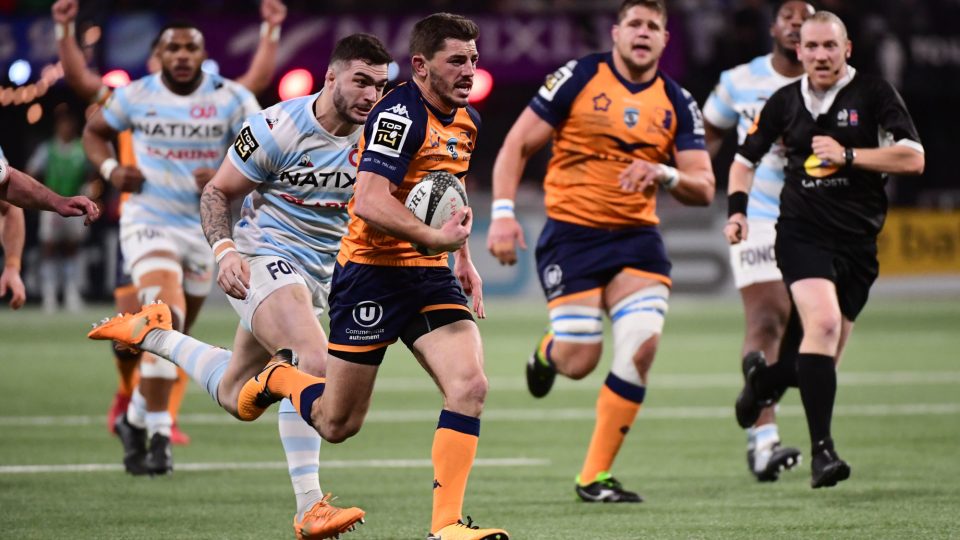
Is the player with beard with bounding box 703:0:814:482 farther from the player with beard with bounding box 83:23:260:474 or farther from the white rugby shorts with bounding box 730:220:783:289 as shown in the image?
the player with beard with bounding box 83:23:260:474

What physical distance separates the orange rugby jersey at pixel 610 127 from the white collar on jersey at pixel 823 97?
587mm

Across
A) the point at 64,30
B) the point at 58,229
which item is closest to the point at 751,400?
the point at 64,30

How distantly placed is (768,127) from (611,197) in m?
0.93

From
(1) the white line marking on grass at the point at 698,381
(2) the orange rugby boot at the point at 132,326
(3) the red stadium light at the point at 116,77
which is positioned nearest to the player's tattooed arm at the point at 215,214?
(2) the orange rugby boot at the point at 132,326

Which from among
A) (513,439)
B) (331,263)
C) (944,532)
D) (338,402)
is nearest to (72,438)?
(513,439)

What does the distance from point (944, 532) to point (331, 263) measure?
10.2 feet

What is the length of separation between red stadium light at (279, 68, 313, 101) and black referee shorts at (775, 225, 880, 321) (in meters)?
17.0

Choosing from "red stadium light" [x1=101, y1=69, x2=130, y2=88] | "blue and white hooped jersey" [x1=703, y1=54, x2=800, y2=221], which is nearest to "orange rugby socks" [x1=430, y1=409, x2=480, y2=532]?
"blue and white hooped jersey" [x1=703, y1=54, x2=800, y2=221]

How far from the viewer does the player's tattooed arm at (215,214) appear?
7148mm

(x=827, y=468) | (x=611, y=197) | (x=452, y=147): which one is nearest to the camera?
(x=452, y=147)

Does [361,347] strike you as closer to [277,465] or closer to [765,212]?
[277,465]

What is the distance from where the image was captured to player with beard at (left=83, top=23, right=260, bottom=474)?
32.8 ft

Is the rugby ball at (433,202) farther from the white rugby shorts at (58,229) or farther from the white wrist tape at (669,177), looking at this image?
the white rugby shorts at (58,229)

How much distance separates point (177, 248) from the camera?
32.9ft
